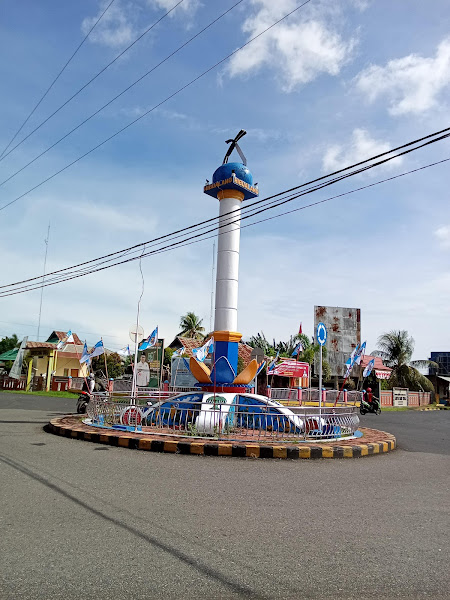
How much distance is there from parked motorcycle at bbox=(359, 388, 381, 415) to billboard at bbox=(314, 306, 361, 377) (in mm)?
7285

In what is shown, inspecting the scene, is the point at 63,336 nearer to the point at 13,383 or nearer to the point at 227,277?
the point at 13,383

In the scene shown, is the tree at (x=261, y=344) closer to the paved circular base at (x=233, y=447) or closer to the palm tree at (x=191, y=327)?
the palm tree at (x=191, y=327)

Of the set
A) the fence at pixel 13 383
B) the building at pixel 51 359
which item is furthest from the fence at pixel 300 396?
the fence at pixel 13 383

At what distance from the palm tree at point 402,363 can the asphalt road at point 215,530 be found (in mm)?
39487

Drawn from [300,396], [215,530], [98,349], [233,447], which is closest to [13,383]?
[98,349]

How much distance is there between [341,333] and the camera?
110 ft

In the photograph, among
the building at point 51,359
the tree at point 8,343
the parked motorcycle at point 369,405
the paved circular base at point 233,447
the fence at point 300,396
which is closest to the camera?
the paved circular base at point 233,447

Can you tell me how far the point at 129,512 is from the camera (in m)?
4.94

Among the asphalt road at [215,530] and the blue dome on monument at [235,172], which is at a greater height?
the blue dome on monument at [235,172]

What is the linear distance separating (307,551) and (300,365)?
29533 mm

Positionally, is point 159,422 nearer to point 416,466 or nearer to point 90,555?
point 416,466

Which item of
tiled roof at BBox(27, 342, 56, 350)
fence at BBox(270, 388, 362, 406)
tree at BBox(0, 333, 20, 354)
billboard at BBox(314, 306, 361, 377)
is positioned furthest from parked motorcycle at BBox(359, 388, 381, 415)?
tree at BBox(0, 333, 20, 354)

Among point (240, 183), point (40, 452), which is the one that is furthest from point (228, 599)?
point (240, 183)

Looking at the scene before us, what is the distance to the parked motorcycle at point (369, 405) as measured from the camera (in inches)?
944
